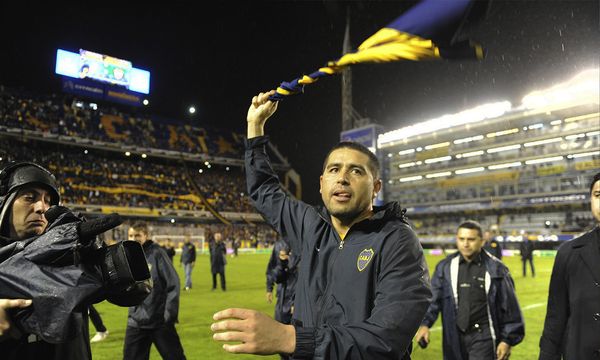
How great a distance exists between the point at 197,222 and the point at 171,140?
12.4m

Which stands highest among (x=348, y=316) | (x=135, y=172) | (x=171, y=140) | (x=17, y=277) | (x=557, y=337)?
(x=171, y=140)

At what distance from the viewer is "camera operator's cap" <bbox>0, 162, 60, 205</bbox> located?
2469 mm

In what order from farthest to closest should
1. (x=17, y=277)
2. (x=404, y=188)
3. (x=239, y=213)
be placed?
1. (x=404, y=188)
2. (x=239, y=213)
3. (x=17, y=277)

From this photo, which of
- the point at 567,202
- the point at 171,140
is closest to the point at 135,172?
the point at 171,140

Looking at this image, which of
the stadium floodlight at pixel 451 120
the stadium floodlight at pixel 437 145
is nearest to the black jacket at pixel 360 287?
the stadium floodlight at pixel 451 120

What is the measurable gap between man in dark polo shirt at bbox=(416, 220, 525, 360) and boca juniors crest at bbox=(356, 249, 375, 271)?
10.6 ft

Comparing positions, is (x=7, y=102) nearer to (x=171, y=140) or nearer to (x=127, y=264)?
(x=171, y=140)

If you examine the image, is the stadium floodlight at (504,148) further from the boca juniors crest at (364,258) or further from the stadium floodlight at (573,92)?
the boca juniors crest at (364,258)

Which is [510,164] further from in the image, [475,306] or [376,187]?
[376,187]

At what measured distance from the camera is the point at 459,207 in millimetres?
71938

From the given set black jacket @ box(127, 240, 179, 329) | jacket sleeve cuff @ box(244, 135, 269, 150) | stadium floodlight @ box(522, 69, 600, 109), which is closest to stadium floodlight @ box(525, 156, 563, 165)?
stadium floodlight @ box(522, 69, 600, 109)

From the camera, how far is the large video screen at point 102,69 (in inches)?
1912

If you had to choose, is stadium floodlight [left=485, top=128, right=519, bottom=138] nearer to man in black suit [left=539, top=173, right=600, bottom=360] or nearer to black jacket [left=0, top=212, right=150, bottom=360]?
man in black suit [left=539, top=173, right=600, bottom=360]

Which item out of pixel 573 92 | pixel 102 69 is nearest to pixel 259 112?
pixel 102 69
